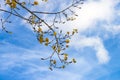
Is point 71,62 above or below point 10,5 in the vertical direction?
below

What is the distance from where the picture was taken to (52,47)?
34.8ft

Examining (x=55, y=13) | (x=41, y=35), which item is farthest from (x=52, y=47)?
(x=55, y=13)

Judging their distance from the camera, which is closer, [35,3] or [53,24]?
[35,3]

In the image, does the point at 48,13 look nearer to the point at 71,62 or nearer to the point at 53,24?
the point at 53,24

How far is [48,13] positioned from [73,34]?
1137 millimetres

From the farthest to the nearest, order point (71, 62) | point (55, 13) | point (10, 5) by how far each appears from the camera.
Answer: point (55, 13) → point (71, 62) → point (10, 5)

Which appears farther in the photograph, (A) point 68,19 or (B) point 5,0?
(A) point 68,19

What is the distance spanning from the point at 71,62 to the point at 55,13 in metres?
1.86

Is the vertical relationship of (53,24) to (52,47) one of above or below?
above

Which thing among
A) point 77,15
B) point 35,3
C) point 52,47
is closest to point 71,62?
point 52,47

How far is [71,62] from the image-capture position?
407 inches

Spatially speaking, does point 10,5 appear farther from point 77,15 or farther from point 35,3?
point 77,15

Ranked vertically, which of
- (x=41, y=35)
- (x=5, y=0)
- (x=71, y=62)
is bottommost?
(x=71, y=62)

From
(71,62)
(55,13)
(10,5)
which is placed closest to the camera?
(10,5)
